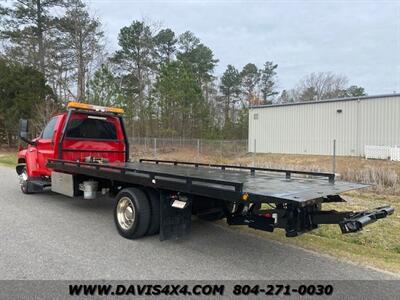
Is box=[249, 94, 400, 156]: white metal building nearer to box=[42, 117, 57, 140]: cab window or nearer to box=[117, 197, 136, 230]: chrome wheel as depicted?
box=[42, 117, 57, 140]: cab window

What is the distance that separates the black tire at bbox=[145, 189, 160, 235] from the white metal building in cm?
2540

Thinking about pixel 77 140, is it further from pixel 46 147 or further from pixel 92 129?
pixel 46 147

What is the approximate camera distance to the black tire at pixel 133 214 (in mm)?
5859

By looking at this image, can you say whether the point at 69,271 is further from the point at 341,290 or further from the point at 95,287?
the point at 341,290

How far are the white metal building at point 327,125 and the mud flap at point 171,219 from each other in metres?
25.3

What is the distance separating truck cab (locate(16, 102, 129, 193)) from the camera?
349 inches

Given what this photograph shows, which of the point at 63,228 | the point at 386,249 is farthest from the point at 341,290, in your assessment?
the point at 63,228

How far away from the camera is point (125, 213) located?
6.32m

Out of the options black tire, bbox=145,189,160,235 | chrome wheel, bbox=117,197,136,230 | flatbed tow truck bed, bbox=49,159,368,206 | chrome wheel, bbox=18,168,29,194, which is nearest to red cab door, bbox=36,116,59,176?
chrome wheel, bbox=18,168,29,194

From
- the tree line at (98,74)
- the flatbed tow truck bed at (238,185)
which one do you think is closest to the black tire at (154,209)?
the flatbed tow truck bed at (238,185)

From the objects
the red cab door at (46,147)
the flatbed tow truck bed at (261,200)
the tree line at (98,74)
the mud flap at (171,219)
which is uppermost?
the tree line at (98,74)

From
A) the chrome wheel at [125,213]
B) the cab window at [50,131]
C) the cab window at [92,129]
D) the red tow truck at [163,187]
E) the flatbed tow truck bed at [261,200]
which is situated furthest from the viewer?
the cab window at [50,131]

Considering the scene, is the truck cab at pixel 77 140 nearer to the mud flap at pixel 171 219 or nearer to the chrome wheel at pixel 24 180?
the chrome wheel at pixel 24 180

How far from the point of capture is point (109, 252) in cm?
542
